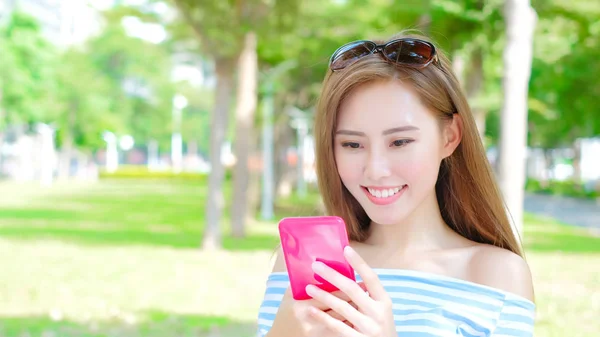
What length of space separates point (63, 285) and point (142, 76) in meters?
44.8

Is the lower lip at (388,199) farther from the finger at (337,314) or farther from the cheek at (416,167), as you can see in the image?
the finger at (337,314)

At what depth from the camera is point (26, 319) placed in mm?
7082

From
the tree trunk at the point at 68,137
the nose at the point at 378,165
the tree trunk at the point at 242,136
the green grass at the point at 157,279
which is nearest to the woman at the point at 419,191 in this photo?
the nose at the point at 378,165

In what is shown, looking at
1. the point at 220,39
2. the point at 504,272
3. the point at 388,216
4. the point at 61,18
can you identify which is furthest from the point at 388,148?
→ the point at 61,18

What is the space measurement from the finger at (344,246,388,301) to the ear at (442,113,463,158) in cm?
52

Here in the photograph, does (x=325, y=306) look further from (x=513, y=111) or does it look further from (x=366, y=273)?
(x=513, y=111)

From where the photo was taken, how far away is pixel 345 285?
1.41 meters

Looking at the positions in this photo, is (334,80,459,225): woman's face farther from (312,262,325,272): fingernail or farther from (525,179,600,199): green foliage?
(525,179,600,199): green foliage

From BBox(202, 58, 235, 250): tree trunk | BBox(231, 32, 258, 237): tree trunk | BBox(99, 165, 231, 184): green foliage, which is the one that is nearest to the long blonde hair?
BBox(202, 58, 235, 250): tree trunk

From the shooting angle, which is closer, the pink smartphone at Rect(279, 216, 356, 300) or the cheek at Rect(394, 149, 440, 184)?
the pink smartphone at Rect(279, 216, 356, 300)

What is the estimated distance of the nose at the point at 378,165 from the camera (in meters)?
1.71

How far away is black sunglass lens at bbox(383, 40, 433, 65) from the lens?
1.79m

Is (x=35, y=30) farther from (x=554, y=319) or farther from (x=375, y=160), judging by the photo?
(x=375, y=160)

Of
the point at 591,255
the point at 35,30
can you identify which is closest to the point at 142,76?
the point at 35,30
